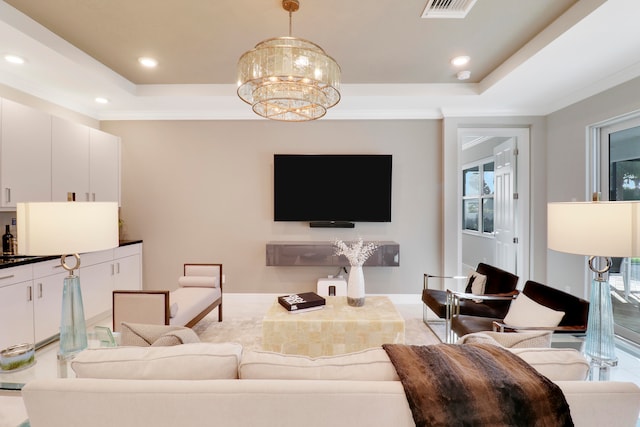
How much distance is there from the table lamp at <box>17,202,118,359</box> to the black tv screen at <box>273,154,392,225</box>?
261 centimetres

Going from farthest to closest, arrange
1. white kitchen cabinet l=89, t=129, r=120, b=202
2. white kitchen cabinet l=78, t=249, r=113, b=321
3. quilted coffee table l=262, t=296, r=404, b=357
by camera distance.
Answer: white kitchen cabinet l=89, t=129, r=120, b=202, white kitchen cabinet l=78, t=249, r=113, b=321, quilted coffee table l=262, t=296, r=404, b=357

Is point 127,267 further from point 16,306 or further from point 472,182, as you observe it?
point 472,182

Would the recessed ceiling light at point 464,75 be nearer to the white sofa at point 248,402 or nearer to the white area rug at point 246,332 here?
the white area rug at point 246,332

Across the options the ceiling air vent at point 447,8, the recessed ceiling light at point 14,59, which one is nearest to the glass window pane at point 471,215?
the ceiling air vent at point 447,8

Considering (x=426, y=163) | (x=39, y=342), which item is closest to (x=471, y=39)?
(x=426, y=163)

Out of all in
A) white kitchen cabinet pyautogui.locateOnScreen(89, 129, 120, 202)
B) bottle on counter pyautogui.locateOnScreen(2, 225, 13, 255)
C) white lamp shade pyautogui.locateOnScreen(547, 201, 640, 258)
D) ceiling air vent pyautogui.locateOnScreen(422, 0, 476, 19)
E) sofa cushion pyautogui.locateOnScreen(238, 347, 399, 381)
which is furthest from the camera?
Answer: white kitchen cabinet pyautogui.locateOnScreen(89, 129, 120, 202)

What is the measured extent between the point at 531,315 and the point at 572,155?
250cm

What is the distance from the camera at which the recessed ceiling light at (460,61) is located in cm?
300

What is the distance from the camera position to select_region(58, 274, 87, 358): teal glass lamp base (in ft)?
4.99

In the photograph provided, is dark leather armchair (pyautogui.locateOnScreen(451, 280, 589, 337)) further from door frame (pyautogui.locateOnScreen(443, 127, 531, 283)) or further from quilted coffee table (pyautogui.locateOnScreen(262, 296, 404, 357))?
door frame (pyautogui.locateOnScreen(443, 127, 531, 283))

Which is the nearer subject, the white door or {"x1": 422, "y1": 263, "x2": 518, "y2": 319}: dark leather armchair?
{"x1": 422, "y1": 263, "x2": 518, "y2": 319}: dark leather armchair

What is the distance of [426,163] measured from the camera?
13.7ft

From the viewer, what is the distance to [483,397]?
3.10 ft

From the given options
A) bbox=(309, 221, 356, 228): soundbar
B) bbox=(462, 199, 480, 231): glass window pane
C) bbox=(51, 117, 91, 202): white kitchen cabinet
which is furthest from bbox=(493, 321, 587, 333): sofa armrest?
bbox=(462, 199, 480, 231): glass window pane
